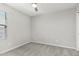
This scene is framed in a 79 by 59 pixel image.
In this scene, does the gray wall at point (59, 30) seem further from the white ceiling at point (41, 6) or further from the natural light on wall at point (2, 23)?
the natural light on wall at point (2, 23)

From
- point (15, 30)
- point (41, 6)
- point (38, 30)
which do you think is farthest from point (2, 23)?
point (41, 6)

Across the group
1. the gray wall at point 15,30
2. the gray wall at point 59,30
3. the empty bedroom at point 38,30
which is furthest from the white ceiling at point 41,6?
the gray wall at point 59,30

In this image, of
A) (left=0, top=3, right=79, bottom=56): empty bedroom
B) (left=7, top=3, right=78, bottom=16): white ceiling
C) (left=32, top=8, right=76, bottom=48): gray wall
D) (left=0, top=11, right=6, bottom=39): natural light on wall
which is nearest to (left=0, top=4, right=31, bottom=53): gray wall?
(left=0, top=3, right=79, bottom=56): empty bedroom

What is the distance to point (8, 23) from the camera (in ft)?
8.55

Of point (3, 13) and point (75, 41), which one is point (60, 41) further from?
point (3, 13)

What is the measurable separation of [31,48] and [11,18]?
129 centimetres

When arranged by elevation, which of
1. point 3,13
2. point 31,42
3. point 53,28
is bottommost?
point 31,42

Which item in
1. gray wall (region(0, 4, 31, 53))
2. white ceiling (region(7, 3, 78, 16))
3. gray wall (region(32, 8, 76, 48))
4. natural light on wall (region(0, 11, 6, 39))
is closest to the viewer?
white ceiling (region(7, 3, 78, 16))

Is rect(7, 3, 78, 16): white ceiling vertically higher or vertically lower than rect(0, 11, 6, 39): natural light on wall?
Answer: higher

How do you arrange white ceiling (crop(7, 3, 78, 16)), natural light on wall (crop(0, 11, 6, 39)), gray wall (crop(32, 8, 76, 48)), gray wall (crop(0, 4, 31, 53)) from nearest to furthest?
white ceiling (crop(7, 3, 78, 16)), natural light on wall (crop(0, 11, 6, 39)), gray wall (crop(0, 4, 31, 53)), gray wall (crop(32, 8, 76, 48))

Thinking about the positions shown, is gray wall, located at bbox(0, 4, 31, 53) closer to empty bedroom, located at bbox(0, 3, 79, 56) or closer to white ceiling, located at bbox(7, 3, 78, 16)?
empty bedroom, located at bbox(0, 3, 79, 56)

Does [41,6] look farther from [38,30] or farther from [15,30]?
[15,30]

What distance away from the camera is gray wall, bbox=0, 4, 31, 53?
8.08 ft

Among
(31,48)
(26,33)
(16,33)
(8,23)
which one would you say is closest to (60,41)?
(31,48)
